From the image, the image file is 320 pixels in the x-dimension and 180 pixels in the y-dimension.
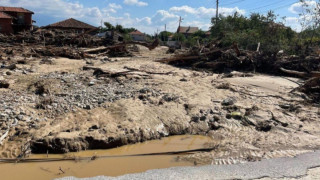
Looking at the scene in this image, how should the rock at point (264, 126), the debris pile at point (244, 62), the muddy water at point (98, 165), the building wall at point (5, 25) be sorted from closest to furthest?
1. the muddy water at point (98, 165)
2. the rock at point (264, 126)
3. the debris pile at point (244, 62)
4. the building wall at point (5, 25)

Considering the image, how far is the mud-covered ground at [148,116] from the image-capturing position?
492 cm

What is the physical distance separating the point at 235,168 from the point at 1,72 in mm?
7746

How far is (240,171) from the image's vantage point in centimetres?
398

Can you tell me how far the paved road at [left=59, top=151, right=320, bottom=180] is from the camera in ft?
12.6

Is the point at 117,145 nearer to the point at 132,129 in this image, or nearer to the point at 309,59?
the point at 132,129

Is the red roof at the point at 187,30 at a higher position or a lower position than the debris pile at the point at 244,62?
higher

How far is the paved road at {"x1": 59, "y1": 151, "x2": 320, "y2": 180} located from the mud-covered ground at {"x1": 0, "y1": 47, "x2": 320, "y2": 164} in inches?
12.1

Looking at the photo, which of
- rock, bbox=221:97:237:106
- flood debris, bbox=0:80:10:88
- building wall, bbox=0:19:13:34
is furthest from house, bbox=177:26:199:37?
flood debris, bbox=0:80:10:88

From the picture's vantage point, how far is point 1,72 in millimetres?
8711

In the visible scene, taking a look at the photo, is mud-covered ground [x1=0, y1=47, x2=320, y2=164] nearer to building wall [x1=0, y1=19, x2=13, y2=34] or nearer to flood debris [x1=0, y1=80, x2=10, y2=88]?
flood debris [x1=0, y1=80, x2=10, y2=88]

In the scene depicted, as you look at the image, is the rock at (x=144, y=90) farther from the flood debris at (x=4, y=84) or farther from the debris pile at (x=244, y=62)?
the debris pile at (x=244, y=62)

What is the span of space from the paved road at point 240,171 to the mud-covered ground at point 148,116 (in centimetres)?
31

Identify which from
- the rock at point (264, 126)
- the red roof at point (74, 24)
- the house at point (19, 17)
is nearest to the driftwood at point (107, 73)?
the rock at point (264, 126)

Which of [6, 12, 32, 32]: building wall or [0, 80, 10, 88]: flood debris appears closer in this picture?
[0, 80, 10, 88]: flood debris
